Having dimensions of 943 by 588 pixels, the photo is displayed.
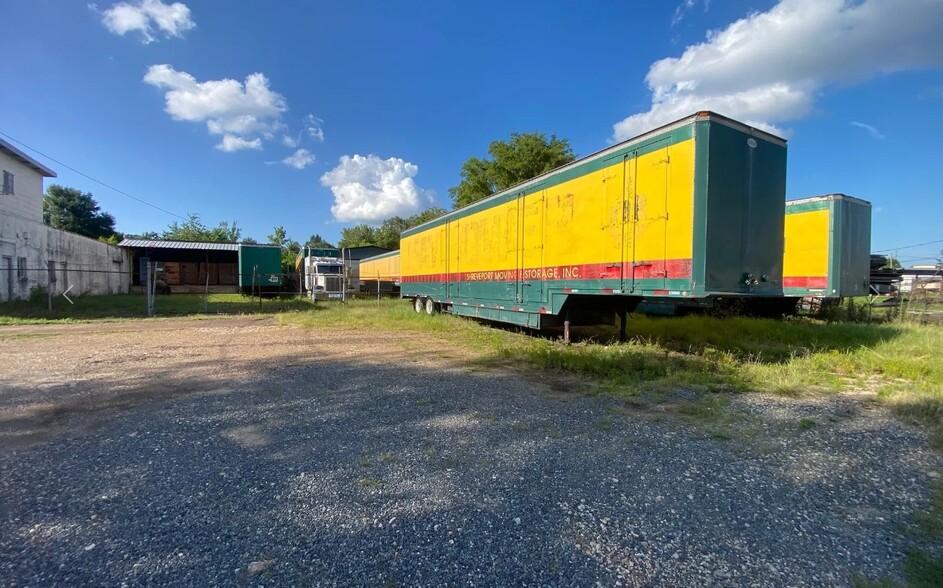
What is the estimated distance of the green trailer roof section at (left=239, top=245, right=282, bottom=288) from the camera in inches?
1040

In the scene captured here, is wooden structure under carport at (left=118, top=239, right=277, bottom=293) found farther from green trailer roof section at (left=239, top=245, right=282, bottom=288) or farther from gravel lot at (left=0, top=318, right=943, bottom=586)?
gravel lot at (left=0, top=318, right=943, bottom=586)

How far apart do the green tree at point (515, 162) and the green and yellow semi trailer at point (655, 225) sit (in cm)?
2454

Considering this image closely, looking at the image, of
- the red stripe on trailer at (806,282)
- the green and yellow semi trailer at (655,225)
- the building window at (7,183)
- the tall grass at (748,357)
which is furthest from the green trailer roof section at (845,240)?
the building window at (7,183)

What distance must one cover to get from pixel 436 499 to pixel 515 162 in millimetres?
33661

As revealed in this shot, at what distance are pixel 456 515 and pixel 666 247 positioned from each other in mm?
5448

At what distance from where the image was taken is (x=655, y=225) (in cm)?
702

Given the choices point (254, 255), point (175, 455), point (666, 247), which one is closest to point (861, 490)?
point (666, 247)

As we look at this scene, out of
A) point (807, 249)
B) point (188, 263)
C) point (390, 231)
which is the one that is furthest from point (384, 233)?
point (807, 249)

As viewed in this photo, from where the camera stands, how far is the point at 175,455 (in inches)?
147

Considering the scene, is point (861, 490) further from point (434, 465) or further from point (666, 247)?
point (666, 247)

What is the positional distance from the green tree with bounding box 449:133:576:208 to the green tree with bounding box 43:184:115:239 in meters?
42.0

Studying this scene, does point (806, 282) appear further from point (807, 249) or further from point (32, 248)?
point (32, 248)

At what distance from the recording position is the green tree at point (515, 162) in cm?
3422

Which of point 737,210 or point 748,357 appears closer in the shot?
point 737,210
